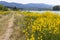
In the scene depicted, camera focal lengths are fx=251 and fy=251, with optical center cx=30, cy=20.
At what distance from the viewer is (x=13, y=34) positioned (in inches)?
372

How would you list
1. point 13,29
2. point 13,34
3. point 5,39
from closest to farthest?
point 5,39 < point 13,34 < point 13,29

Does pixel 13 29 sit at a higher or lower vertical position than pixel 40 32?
lower

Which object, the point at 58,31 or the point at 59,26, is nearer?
the point at 58,31

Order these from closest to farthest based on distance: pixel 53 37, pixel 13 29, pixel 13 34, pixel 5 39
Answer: pixel 53 37 → pixel 5 39 → pixel 13 34 → pixel 13 29

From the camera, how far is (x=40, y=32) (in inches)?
292

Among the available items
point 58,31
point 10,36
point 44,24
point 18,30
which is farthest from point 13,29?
point 58,31

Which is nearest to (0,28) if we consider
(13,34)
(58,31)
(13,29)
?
(13,29)

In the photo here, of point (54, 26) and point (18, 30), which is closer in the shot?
point (54, 26)

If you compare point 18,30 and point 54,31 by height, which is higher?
point 54,31

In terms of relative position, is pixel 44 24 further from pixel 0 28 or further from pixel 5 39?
pixel 0 28

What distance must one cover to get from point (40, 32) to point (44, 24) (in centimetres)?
61

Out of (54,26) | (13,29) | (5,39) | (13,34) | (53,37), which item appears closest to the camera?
(53,37)

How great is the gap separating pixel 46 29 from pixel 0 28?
13.4 ft

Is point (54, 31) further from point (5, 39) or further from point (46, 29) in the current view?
point (5, 39)
